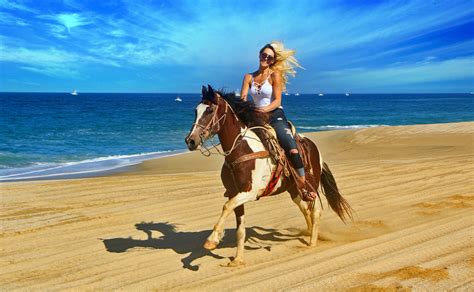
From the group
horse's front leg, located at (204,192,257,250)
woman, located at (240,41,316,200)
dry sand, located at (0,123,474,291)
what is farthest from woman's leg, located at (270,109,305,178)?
dry sand, located at (0,123,474,291)

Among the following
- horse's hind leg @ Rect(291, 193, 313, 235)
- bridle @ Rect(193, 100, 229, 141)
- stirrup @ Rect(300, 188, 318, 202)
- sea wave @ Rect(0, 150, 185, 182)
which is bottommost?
sea wave @ Rect(0, 150, 185, 182)

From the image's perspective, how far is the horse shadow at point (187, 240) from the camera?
6.67 metres

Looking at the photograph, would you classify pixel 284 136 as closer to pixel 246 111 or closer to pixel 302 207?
pixel 246 111

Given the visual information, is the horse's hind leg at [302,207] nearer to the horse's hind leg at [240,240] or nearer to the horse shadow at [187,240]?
the horse shadow at [187,240]

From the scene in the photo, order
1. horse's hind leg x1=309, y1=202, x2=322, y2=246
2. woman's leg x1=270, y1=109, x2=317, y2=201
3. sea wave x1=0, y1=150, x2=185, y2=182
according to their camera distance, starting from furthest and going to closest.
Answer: sea wave x1=0, y1=150, x2=185, y2=182
horse's hind leg x1=309, y1=202, x2=322, y2=246
woman's leg x1=270, y1=109, x2=317, y2=201

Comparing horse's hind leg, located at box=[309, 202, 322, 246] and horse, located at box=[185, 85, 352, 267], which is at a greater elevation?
horse, located at box=[185, 85, 352, 267]

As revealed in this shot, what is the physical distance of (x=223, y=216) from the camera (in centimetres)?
543

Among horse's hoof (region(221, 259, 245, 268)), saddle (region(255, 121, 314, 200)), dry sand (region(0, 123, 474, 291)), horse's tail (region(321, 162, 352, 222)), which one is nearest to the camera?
dry sand (region(0, 123, 474, 291))

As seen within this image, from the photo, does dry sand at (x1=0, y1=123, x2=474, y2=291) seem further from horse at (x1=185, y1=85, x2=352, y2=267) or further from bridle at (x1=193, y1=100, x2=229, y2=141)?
bridle at (x1=193, y1=100, x2=229, y2=141)

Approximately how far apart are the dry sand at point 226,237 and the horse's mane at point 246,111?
1.92 m

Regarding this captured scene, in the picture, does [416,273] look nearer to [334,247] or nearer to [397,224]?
[334,247]

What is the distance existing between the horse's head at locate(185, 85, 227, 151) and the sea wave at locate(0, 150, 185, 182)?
37.2 feet

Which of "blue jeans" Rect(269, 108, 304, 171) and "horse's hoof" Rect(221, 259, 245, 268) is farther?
"blue jeans" Rect(269, 108, 304, 171)

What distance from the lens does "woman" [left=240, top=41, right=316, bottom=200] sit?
6.07 metres
